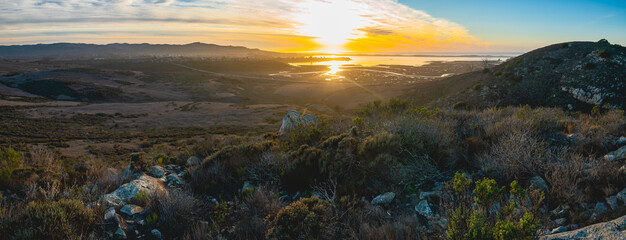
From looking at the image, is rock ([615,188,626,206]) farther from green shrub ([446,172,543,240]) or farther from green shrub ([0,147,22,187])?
green shrub ([0,147,22,187])

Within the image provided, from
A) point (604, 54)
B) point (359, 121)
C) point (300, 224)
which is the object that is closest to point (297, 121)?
point (359, 121)

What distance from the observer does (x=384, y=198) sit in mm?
4324

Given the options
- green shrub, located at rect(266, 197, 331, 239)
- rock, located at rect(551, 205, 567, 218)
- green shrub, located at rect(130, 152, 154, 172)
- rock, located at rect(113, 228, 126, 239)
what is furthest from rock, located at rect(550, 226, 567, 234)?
green shrub, located at rect(130, 152, 154, 172)

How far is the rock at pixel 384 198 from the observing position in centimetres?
429

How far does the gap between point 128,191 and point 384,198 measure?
174 inches

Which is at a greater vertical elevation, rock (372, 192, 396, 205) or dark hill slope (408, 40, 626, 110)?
dark hill slope (408, 40, 626, 110)

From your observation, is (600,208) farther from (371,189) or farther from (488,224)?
(371,189)

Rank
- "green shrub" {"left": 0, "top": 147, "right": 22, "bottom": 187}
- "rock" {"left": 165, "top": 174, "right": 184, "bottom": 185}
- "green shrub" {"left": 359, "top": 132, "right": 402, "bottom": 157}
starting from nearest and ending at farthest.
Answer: "green shrub" {"left": 0, "top": 147, "right": 22, "bottom": 187}, "green shrub" {"left": 359, "top": 132, "right": 402, "bottom": 157}, "rock" {"left": 165, "top": 174, "right": 184, "bottom": 185}

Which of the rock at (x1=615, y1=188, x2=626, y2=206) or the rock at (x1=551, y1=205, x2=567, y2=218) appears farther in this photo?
the rock at (x1=551, y1=205, x2=567, y2=218)

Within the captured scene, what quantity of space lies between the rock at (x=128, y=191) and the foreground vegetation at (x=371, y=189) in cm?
23

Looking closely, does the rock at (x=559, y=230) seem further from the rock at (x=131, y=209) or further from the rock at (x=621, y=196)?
the rock at (x=131, y=209)

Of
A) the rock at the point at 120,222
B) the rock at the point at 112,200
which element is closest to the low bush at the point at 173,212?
the rock at the point at 120,222

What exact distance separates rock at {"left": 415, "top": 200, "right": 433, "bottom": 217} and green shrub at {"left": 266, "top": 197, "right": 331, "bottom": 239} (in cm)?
131

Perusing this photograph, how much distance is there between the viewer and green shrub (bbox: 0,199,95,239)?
3.15m
